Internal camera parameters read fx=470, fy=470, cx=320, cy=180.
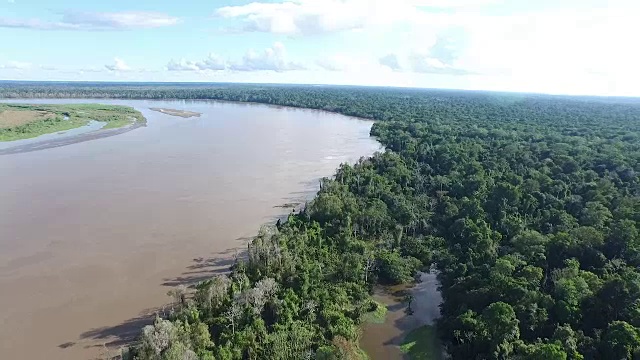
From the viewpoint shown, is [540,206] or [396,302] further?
[540,206]

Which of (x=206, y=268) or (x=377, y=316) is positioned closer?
(x=377, y=316)

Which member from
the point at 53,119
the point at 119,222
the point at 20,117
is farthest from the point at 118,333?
the point at 20,117

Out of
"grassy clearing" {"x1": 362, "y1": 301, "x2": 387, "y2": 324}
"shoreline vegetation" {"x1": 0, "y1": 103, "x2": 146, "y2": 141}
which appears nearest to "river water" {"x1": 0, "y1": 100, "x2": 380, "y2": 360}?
"grassy clearing" {"x1": 362, "y1": 301, "x2": 387, "y2": 324}

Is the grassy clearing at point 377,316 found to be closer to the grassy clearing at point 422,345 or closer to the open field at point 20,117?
the grassy clearing at point 422,345

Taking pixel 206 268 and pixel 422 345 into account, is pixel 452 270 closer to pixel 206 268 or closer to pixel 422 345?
pixel 422 345

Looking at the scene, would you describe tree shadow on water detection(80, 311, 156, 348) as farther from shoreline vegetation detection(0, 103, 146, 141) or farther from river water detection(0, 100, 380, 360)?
shoreline vegetation detection(0, 103, 146, 141)

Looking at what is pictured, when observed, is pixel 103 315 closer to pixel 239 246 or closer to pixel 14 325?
pixel 14 325

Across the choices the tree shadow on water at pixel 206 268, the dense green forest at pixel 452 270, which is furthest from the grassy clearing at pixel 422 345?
the tree shadow on water at pixel 206 268

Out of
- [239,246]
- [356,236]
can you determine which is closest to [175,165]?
[239,246]
